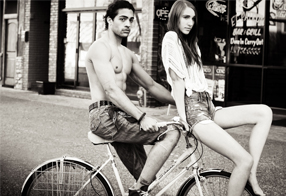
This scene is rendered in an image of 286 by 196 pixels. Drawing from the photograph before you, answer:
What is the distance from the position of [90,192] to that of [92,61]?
996 millimetres

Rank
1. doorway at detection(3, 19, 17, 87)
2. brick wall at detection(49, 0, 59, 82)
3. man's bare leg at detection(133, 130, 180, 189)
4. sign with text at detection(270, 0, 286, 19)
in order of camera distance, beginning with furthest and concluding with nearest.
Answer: doorway at detection(3, 19, 17, 87) → brick wall at detection(49, 0, 59, 82) → sign with text at detection(270, 0, 286, 19) → man's bare leg at detection(133, 130, 180, 189)

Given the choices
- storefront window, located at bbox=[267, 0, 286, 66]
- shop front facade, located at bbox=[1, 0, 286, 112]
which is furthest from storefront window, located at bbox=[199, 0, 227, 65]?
storefront window, located at bbox=[267, 0, 286, 66]

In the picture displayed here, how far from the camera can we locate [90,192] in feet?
13.0

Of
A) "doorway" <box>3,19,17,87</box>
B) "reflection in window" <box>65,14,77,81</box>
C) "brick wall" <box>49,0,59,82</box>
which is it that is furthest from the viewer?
"doorway" <box>3,19,17,87</box>

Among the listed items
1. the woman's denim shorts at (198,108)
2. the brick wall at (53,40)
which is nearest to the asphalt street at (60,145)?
the woman's denim shorts at (198,108)

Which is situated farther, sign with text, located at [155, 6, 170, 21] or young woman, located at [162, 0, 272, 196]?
sign with text, located at [155, 6, 170, 21]

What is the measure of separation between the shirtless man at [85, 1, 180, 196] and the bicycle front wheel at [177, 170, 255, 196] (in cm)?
28

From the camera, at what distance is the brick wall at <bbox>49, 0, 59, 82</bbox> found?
17.6 m

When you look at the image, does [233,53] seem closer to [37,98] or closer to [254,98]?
[254,98]

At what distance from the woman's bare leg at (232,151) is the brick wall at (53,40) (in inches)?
566

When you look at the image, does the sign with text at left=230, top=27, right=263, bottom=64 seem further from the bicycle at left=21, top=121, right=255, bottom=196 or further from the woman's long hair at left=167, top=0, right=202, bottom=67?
the bicycle at left=21, top=121, right=255, bottom=196

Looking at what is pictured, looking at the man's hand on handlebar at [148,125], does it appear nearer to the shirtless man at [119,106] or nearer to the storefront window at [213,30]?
the shirtless man at [119,106]

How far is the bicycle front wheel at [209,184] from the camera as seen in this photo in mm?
3785

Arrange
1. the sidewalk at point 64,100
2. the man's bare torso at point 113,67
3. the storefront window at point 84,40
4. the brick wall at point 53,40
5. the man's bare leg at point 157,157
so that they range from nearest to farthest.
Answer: the man's bare leg at point 157,157 < the man's bare torso at point 113,67 < the sidewalk at point 64,100 < the storefront window at point 84,40 < the brick wall at point 53,40
